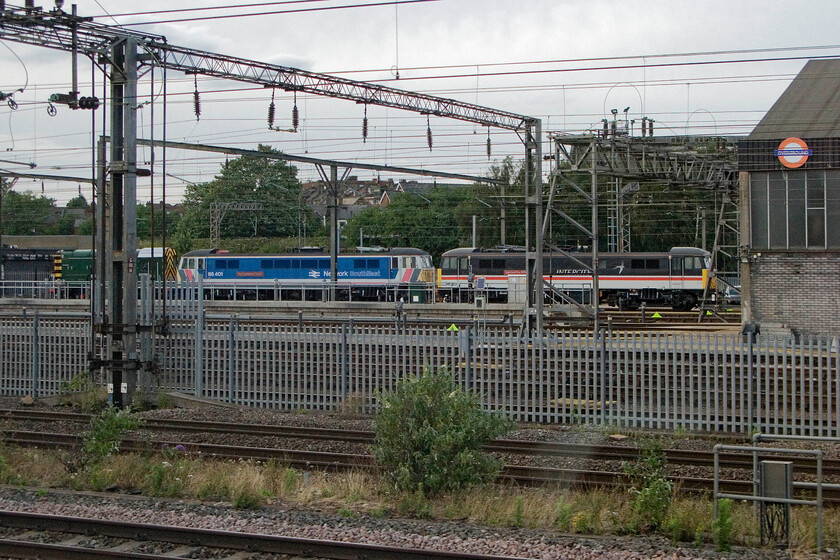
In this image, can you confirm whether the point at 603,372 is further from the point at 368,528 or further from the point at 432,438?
the point at 368,528

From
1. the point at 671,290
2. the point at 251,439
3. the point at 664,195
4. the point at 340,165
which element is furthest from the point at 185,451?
the point at 664,195

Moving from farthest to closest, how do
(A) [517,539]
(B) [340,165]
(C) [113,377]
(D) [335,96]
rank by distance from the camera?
(B) [340,165]
(D) [335,96]
(C) [113,377]
(A) [517,539]

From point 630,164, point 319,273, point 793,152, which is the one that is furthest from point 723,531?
point 319,273

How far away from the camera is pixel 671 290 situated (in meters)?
45.1

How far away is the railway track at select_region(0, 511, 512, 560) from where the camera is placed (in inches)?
316

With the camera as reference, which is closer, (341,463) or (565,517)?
(565,517)

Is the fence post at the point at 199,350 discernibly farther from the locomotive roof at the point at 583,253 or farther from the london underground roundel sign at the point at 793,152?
the locomotive roof at the point at 583,253

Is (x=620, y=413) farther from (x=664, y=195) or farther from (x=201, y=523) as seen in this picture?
(x=664, y=195)

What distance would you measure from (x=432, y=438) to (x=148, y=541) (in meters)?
3.38

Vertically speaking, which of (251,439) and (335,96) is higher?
(335,96)

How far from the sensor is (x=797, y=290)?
24.9 metres

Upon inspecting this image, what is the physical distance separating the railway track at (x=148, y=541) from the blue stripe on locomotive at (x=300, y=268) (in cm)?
3894

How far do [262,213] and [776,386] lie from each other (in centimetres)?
6756

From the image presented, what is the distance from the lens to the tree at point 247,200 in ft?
252
